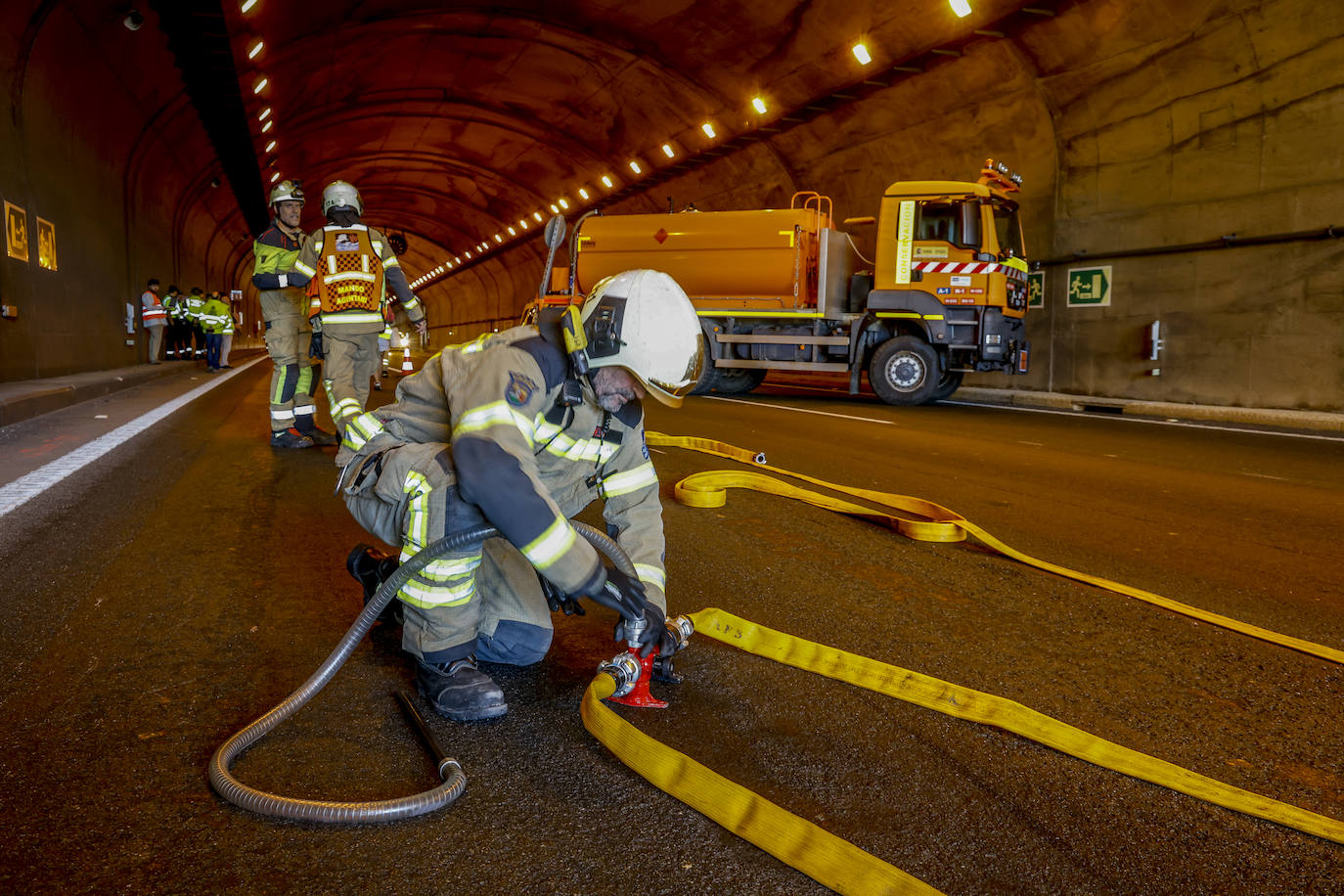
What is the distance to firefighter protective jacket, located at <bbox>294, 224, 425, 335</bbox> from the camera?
728 cm

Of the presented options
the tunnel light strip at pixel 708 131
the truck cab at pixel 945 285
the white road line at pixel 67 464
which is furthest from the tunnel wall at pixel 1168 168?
the white road line at pixel 67 464

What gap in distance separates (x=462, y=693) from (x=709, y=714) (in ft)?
2.24

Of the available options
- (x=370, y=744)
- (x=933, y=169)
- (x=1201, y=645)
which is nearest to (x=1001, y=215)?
(x=933, y=169)

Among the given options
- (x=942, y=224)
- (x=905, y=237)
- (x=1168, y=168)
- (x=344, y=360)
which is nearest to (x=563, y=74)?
(x=905, y=237)

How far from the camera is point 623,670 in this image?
8.66ft

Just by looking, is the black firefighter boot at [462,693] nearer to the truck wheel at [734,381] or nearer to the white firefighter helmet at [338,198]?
the white firefighter helmet at [338,198]

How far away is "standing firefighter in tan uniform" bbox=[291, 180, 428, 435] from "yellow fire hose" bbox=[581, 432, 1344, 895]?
4736 millimetres

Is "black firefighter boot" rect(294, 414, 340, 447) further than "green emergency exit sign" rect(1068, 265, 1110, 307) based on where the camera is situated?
No

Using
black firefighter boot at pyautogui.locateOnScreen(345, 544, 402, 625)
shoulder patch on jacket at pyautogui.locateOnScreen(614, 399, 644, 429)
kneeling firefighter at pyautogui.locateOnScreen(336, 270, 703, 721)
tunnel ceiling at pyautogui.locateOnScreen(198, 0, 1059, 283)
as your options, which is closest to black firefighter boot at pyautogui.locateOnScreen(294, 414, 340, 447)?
black firefighter boot at pyautogui.locateOnScreen(345, 544, 402, 625)

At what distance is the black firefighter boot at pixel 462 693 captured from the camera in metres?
2.67

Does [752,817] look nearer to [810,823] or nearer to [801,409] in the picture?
[810,823]

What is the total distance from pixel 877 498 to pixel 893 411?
24.8 ft

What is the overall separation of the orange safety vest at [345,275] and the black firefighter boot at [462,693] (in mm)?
5069

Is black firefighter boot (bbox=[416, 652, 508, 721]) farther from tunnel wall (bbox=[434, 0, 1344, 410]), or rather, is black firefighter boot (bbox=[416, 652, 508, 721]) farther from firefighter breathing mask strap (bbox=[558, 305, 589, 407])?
tunnel wall (bbox=[434, 0, 1344, 410])
